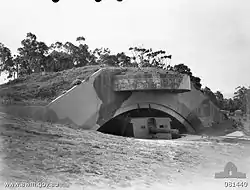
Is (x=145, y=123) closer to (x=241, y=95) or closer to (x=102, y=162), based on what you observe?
(x=241, y=95)

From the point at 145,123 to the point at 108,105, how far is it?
6.24 feet

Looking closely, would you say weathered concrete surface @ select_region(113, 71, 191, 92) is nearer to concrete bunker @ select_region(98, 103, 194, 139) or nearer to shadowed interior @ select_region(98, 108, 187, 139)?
concrete bunker @ select_region(98, 103, 194, 139)

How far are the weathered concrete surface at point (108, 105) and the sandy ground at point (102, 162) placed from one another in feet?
12.0

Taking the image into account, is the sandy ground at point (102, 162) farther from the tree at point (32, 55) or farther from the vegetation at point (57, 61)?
the tree at point (32, 55)

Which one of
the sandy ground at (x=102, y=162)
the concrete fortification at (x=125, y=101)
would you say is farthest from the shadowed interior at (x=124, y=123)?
the sandy ground at (x=102, y=162)

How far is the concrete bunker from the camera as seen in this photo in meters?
13.4

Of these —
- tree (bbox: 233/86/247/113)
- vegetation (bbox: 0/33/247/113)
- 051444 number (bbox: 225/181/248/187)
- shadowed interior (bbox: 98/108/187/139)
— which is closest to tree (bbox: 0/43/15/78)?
vegetation (bbox: 0/33/247/113)

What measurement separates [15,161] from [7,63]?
728 inches

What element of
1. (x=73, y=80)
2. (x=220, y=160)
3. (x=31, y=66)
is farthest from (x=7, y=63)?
(x=220, y=160)

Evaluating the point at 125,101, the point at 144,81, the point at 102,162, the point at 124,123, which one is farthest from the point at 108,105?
the point at 102,162

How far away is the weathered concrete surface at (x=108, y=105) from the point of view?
12379mm

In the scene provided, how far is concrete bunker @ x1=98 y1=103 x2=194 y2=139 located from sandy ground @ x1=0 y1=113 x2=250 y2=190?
5179 mm

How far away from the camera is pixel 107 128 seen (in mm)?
15836

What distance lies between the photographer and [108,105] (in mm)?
14508
